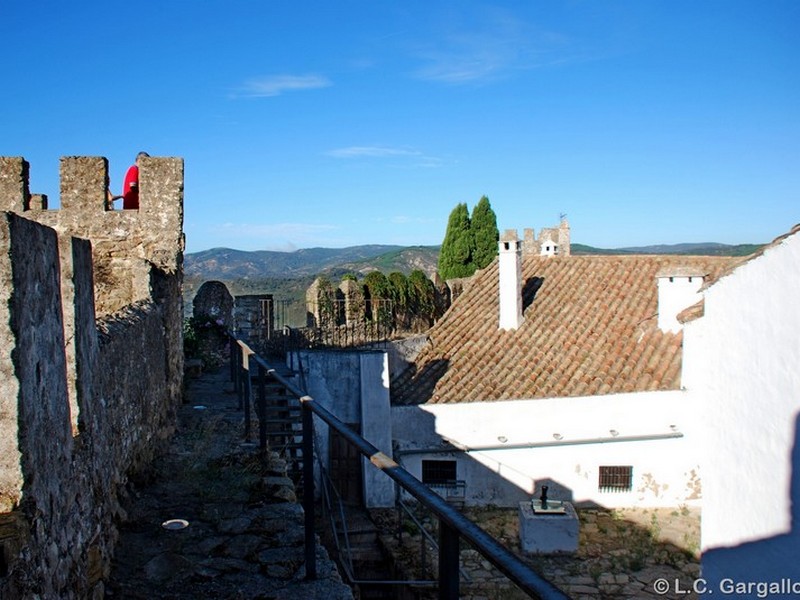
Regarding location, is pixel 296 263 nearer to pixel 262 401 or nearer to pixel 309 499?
pixel 262 401

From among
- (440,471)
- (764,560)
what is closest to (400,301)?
(440,471)

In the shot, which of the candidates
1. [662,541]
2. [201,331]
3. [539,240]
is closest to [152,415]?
[201,331]

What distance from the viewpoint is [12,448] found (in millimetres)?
2295

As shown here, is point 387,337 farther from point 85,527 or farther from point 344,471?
point 85,527

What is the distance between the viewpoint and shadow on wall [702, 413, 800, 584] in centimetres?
544

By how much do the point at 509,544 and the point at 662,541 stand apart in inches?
108

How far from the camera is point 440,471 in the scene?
13.3 metres

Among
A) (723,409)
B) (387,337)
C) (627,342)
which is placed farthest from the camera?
(387,337)

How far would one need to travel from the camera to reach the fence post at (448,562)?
73.5 inches

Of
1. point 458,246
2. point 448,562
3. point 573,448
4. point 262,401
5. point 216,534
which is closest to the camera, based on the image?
point 448,562

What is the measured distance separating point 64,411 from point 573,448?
11.5 metres

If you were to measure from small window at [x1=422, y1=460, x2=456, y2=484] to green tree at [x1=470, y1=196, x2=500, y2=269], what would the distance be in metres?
19.8

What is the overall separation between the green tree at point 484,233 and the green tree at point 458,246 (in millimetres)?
273

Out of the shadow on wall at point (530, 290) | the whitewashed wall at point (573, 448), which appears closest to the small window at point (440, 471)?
the whitewashed wall at point (573, 448)
